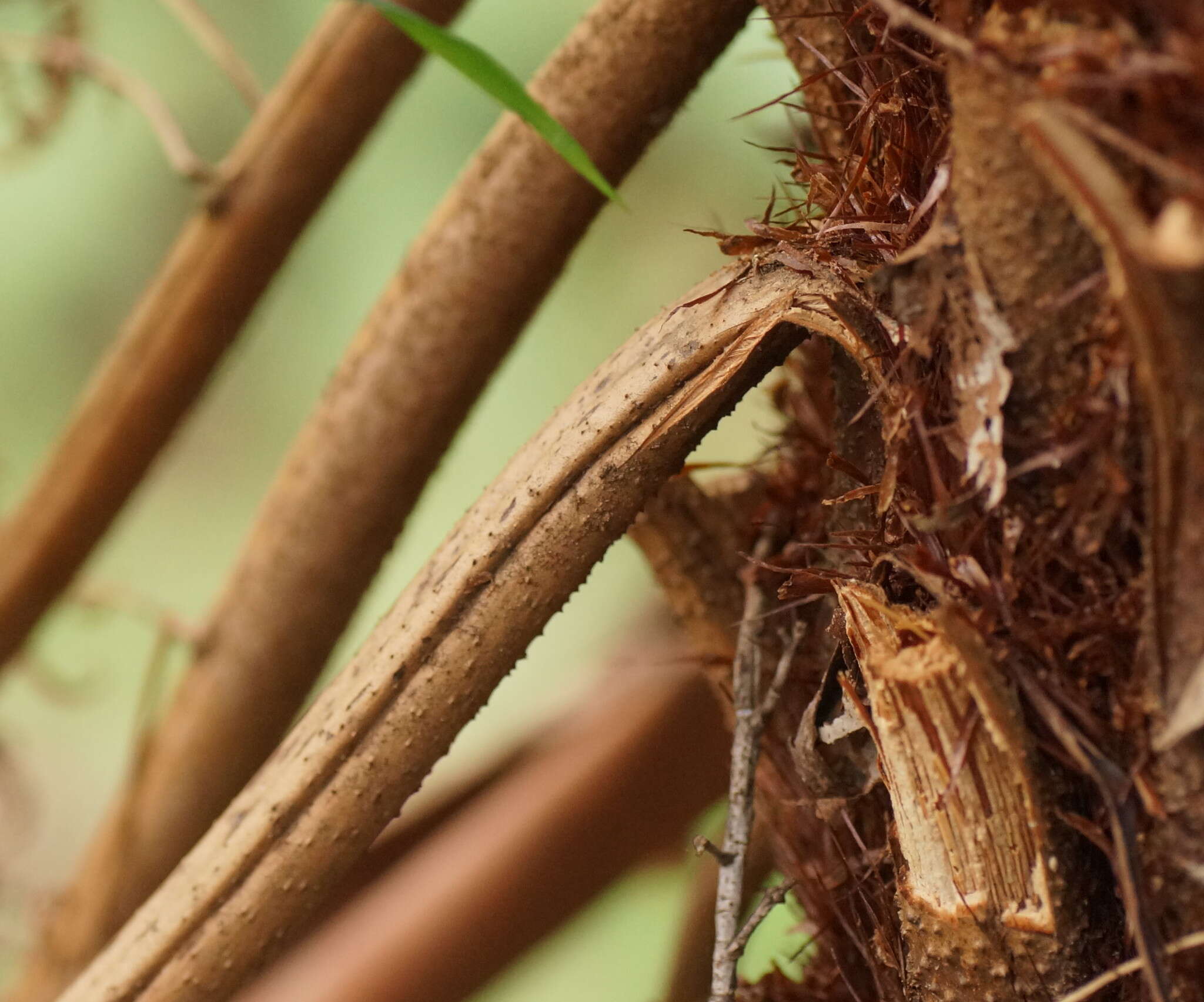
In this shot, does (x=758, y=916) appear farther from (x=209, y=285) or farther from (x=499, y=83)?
(x=209, y=285)

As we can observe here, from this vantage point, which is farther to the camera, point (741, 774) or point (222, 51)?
point (222, 51)

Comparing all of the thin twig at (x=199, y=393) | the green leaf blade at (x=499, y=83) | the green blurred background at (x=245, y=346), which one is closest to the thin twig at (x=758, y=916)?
the green leaf blade at (x=499, y=83)

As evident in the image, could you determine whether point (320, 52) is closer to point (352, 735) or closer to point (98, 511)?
point (98, 511)

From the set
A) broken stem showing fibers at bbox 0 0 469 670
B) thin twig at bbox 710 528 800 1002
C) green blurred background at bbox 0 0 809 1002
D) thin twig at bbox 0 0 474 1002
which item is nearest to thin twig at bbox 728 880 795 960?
thin twig at bbox 710 528 800 1002

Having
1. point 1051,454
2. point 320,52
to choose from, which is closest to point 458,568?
point 1051,454

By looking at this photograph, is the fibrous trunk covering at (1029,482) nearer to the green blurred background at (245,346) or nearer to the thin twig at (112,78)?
the thin twig at (112,78)

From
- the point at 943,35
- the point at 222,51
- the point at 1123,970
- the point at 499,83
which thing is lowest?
the point at 1123,970

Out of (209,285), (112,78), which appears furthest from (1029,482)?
(112,78)
